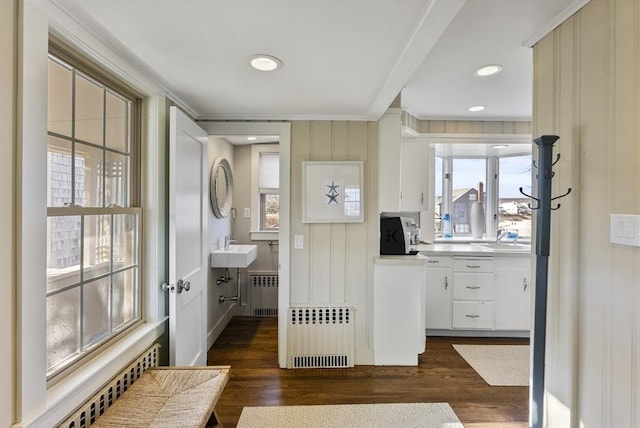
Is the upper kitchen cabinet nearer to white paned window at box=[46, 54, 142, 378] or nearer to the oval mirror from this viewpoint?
the oval mirror

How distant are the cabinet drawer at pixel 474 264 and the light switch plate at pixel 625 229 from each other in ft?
6.84

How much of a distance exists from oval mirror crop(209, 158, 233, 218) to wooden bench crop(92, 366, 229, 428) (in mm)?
1816

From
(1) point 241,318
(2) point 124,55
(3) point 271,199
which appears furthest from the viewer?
(3) point 271,199

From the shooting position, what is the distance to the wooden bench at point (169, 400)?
1323 mm

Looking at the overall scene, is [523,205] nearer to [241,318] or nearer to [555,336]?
[555,336]

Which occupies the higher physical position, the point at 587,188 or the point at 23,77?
the point at 23,77

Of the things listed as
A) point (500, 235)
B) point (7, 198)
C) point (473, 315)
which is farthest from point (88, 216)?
point (500, 235)

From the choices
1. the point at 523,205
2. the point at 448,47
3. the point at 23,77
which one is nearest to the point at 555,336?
the point at 448,47

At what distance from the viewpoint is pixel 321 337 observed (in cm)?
266

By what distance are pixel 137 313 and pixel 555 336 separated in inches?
90.3

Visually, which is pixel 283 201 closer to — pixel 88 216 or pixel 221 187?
pixel 221 187

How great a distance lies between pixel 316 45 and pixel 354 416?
7.21ft

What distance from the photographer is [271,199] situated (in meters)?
4.12

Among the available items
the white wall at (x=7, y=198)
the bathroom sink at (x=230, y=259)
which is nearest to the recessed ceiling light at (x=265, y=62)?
the white wall at (x=7, y=198)
